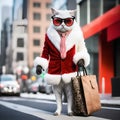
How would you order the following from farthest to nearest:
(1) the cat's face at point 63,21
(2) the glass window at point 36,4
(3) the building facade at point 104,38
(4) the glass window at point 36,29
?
(4) the glass window at point 36,29 < (2) the glass window at point 36,4 < (3) the building facade at point 104,38 < (1) the cat's face at point 63,21

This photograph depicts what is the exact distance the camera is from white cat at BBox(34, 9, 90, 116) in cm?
776

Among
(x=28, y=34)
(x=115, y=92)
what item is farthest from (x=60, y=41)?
(x=28, y=34)

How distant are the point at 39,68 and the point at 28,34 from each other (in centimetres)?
8873

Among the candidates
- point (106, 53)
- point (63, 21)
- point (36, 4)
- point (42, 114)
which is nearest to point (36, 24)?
point (36, 4)

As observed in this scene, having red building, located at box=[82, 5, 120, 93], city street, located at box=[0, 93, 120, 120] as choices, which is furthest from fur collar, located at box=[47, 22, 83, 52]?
red building, located at box=[82, 5, 120, 93]

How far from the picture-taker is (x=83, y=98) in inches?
295

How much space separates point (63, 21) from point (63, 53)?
1.77ft

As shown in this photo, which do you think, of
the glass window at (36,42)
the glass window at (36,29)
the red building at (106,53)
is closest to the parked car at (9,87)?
the red building at (106,53)

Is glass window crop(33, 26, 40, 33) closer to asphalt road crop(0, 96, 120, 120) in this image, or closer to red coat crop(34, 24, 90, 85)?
asphalt road crop(0, 96, 120, 120)

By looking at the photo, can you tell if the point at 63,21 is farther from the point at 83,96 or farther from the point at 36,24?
the point at 36,24

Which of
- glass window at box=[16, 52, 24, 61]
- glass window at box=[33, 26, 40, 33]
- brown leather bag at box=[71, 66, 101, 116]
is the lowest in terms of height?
brown leather bag at box=[71, 66, 101, 116]

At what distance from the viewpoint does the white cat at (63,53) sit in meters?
7.76

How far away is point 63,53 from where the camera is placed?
7.76m

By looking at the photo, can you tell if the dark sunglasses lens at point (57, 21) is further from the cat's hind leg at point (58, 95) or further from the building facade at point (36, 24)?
the building facade at point (36, 24)
